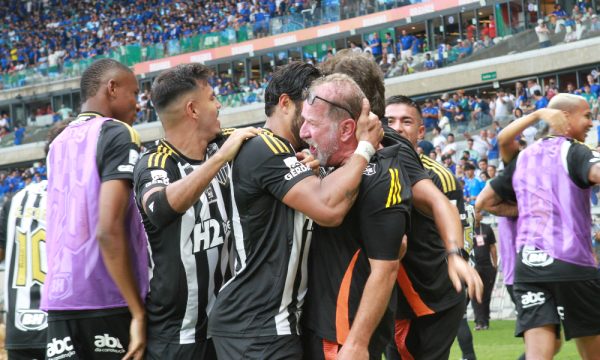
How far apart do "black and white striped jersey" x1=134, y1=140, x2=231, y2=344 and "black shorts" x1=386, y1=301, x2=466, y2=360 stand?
1279 millimetres

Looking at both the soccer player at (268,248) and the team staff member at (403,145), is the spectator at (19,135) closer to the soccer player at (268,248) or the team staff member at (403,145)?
the team staff member at (403,145)

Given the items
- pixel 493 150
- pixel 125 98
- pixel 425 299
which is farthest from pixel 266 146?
pixel 493 150

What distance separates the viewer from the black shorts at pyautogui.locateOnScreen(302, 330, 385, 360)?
3.60 metres

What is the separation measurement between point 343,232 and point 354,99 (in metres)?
0.54

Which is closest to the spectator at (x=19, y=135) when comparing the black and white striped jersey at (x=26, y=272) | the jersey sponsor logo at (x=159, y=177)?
the black and white striped jersey at (x=26, y=272)

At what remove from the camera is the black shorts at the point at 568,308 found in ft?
19.2

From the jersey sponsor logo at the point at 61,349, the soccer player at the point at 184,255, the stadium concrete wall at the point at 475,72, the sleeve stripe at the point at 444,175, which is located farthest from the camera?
the stadium concrete wall at the point at 475,72

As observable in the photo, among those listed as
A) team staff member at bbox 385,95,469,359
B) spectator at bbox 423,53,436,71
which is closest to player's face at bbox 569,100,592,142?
team staff member at bbox 385,95,469,359

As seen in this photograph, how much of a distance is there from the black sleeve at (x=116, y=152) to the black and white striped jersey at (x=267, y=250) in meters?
0.81

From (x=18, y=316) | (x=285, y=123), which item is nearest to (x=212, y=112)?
(x=285, y=123)

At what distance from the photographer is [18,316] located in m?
5.14

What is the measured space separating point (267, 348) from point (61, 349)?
47.3 inches

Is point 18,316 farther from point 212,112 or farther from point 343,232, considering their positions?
point 343,232

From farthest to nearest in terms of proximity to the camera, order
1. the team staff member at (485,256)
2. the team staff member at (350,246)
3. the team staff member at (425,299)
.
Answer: the team staff member at (485,256)
the team staff member at (425,299)
the team staff member at (350,246)
